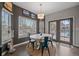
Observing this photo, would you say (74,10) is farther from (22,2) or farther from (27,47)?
(27,47)

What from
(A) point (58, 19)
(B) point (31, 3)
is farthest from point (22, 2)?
(A) point (58, 19)

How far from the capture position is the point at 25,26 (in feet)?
6.63

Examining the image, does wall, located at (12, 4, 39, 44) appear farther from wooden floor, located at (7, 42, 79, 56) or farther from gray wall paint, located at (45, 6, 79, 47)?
gray wall paint, located at (45, 6, 79, 47)

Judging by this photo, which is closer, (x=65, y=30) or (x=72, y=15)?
(x=72, y=15)

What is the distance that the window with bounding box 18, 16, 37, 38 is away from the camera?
78.2 inches

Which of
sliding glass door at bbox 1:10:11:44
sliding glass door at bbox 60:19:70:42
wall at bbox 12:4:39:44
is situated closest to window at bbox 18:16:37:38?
wall at bbox 12:4:39:44

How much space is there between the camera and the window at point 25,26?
1.99 meters

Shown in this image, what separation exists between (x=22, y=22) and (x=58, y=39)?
917 mm

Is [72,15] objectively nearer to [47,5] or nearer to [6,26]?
[47,5]

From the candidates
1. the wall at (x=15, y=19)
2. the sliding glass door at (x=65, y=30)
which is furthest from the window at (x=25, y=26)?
the sliding glass door at (x=65, y=30)

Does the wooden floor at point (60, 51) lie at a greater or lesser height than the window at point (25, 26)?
lesser

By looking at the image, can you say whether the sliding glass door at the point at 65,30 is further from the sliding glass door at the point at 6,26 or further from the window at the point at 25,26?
the sliding glass door at the point at 6,26

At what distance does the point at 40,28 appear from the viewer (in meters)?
2.06

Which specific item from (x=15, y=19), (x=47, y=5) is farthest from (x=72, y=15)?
(x=15, y=19)
